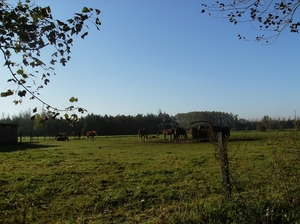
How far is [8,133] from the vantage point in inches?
1598

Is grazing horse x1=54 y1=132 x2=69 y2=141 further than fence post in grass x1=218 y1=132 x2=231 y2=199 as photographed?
Yes

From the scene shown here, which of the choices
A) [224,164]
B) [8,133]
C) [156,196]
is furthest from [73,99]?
[8,133]

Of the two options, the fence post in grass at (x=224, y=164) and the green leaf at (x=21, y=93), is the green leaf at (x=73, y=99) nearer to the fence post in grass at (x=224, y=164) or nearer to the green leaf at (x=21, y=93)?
the green leaf at (x=21, y=93)

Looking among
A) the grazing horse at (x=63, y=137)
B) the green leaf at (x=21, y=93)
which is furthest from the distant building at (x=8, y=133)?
the green leaf at (x=21, y=93)

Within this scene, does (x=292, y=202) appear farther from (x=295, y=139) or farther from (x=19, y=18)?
(x=19, y=18)

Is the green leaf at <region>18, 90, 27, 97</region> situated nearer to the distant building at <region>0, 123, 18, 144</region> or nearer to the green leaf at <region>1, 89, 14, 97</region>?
the green leaf at <region>1, 89, 14, 97</region>

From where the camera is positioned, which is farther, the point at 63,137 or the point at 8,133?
the point at 63,137

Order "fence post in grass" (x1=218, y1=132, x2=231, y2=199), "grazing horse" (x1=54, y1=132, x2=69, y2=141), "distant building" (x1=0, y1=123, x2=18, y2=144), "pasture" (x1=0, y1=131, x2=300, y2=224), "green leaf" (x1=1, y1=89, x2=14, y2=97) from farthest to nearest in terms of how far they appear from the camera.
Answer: "grazing horse" (x1=54, y1=132, x2=69, y2=141) → "distant building" (x1=0, y1=123, x2=18, y2=144) → "fence post in grass" (x1=218, y1=132, x2=231, y2=199) → "pasture" (x1=0, y1=131, x2=300, y2=224) → "green leaf" (x1=1, y1=89, x2=14, y2=97)

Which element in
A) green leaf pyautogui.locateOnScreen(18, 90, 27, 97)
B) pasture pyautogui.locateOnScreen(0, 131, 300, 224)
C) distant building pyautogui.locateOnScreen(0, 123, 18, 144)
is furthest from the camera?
distant building pyautogui.locateOnScreen(0, 123, 18, 144)

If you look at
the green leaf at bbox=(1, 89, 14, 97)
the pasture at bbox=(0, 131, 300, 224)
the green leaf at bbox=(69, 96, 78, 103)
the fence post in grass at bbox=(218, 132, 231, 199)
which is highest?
the green leaf at bbox=(1, 89, 14, 97)

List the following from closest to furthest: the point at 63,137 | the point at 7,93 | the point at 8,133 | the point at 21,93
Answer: the point at 7,93
the point at 21,93
the point at 8,133
the point at 63,137

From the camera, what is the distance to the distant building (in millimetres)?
39094

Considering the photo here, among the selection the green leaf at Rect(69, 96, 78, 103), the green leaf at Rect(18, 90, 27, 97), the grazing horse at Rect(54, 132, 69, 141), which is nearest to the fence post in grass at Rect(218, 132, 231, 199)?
the green leaf at Rect(69, 96, 78, 103)

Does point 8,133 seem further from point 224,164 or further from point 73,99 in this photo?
point 73,99
